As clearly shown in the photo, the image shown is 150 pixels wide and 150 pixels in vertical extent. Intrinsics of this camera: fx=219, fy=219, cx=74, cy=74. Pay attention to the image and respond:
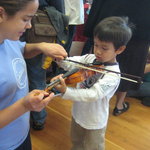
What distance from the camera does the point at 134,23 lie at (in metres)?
1.68

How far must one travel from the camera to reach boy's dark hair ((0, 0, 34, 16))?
0.71 m

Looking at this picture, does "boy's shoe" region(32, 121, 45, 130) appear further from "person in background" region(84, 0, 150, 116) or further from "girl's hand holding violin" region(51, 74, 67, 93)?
"girl's hand holding violin" region(51, 74, 67, 93)

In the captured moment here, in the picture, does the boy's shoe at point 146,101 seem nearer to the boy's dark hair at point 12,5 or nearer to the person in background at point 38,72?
the person in background at point 38,72

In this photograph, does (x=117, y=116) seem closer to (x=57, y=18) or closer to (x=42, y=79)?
(x=42, y=79)

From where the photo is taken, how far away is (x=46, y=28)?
5.12 ft

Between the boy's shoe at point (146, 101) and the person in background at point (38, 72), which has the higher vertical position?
the person in background at point (38, 72)

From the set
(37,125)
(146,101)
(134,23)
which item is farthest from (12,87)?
(146,101)

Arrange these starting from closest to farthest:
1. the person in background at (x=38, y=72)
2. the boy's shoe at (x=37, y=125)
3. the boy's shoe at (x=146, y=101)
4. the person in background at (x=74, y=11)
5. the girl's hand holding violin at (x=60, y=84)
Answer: the girl's hand holding violin at (x=60, y=84)
the person in background at (x=38, y=72)
the boy's shoe at (x=37, y=125)
the person in background at (x=74, y=11)
the boy's shoe at (x=146, y=101)

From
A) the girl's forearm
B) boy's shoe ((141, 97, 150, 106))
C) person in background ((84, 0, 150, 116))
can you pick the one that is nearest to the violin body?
the girl's forearm

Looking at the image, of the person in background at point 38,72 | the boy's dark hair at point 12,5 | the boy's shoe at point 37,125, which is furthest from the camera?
the boy's shoe at point 37,125

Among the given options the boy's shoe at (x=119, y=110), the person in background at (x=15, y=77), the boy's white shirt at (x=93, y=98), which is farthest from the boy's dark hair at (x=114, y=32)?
the boy's shoe at (x=119, y=110)

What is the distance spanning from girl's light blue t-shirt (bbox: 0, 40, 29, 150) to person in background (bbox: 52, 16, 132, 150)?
0.24 metres

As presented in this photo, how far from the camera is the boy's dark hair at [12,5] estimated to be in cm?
71

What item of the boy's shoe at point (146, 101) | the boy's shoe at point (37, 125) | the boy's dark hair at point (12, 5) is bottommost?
the boy's shoe at point (146, 101)
